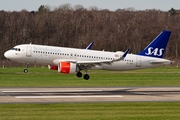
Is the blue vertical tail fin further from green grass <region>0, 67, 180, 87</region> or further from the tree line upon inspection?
the tree line

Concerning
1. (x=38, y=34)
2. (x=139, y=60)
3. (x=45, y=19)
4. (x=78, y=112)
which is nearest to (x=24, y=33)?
(x=38, y=34)

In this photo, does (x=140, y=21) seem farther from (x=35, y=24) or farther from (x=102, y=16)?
(x=35, y=24)

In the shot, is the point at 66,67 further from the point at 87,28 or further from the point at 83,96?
the point at 87,28

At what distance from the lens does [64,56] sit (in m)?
55.2

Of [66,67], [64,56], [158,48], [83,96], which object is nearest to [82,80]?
[158,48]

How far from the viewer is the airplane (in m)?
54.3

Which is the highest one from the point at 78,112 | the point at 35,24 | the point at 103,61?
the point at 35,24

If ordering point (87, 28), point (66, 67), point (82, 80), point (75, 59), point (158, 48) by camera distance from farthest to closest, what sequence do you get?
point (87, 28) → point (82, 80) → point (158, 48) → point (75, 59) → point (66, 67)

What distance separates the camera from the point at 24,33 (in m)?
160

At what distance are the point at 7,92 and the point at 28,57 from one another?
6753 mm

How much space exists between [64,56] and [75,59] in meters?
1.38

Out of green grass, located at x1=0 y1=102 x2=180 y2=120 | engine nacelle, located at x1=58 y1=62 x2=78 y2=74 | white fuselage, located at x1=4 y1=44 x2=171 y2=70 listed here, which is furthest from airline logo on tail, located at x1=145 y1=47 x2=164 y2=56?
green grass, located at x1=0 y1=102 x2=180 y2=120

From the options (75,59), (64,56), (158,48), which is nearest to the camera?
(64,56)

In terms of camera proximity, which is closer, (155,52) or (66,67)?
(66,67)
